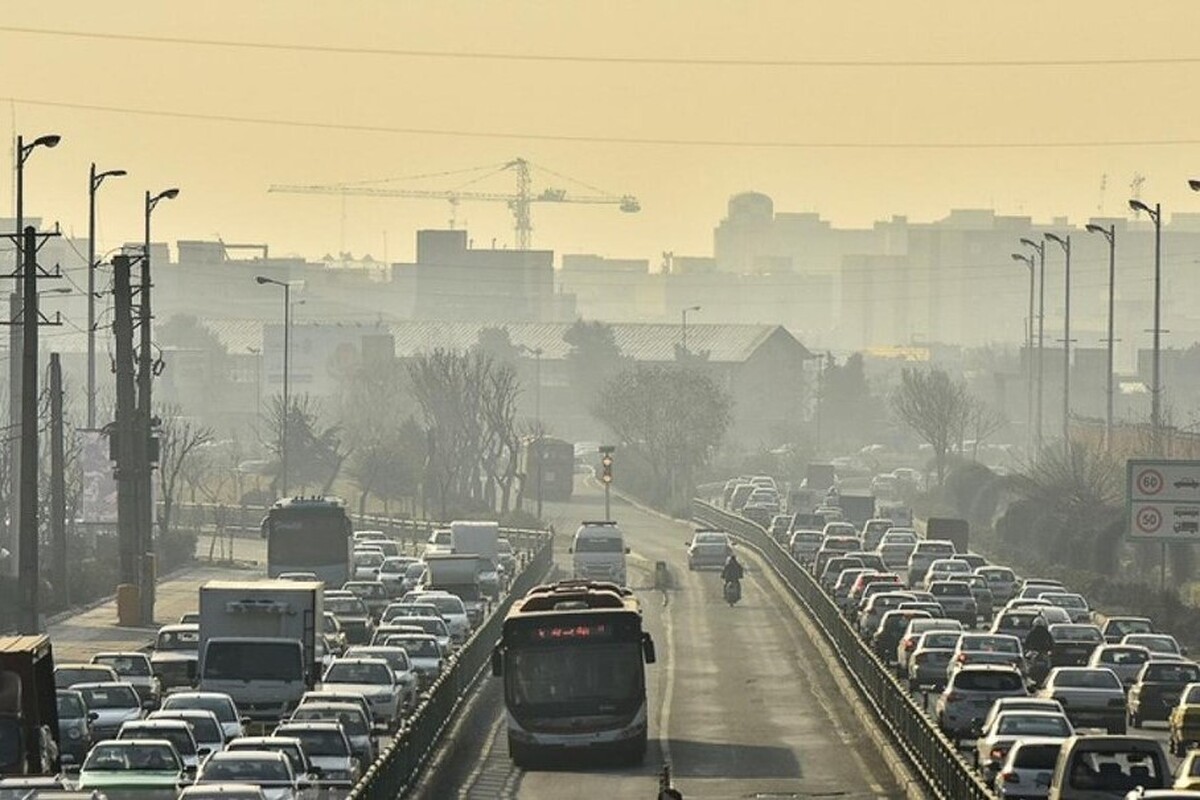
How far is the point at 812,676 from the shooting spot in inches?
2608

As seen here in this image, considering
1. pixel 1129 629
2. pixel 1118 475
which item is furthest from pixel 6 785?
pixel 1118 475

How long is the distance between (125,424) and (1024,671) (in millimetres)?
26944

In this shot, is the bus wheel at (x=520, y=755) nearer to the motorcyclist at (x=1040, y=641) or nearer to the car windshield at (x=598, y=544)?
the motorcyclist at (x=1040, y=641)

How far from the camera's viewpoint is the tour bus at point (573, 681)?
154 ft

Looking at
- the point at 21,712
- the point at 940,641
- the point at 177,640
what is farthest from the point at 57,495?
the point at 21,712

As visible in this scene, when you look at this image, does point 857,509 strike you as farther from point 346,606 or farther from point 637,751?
point 637,751

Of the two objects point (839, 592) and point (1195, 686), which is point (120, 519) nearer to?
point (839, 592)

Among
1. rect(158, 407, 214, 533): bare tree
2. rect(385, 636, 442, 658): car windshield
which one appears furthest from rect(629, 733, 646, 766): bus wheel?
rect(158, 407, 214, 533): bare tree

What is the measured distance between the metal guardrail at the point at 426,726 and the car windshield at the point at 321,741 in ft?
2.67

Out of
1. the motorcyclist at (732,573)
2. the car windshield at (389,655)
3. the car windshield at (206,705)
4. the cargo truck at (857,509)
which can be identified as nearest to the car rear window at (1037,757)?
the car windshield at (206,705)

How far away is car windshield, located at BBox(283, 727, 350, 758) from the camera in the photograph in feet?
139

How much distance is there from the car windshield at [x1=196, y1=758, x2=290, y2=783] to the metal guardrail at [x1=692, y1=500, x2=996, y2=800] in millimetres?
7734

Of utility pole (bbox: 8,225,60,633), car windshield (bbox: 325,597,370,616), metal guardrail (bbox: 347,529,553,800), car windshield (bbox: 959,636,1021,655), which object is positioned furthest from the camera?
car windshield (bbox: 325,597,370,616)

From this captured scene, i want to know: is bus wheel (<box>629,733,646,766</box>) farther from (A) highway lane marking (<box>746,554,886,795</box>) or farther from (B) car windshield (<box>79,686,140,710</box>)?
(B) car windshield (<box>79,686,140,710</box>)
